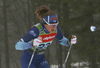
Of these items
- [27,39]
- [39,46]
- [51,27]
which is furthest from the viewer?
[39,46]

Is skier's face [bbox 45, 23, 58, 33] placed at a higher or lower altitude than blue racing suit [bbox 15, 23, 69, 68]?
higher

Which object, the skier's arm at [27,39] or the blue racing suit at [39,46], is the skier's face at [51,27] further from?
the skier's arm at [27,39]

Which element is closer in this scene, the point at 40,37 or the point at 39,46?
the point at 40,37

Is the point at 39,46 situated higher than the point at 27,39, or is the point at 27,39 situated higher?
the point at 27,39

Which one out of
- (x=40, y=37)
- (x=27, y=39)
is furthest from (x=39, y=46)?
(x=27, y=39)

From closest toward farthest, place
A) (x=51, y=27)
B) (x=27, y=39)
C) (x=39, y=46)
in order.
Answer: (x=27, y=39) < (x=51, y=27) < (x=39, y=46)

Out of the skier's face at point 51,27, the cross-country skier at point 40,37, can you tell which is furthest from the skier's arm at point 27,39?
the skier's face at point 51,27

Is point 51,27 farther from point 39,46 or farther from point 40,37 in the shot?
point 39,46

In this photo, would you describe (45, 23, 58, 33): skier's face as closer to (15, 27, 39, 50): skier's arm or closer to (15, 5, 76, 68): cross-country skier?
(15, 5, 76, 68): cross-country skier

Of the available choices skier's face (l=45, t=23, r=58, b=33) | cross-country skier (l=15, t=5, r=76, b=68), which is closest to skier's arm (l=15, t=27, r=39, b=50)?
cross-country skier (l=15, t=5, r=76, b=68)

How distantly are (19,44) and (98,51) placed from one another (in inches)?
350

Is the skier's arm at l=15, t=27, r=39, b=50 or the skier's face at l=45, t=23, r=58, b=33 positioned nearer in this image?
the skier's arm at l=15, t=27, r=39, b=50

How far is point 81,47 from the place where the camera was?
11898 millimetres

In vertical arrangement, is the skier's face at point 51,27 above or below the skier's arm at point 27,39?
above
